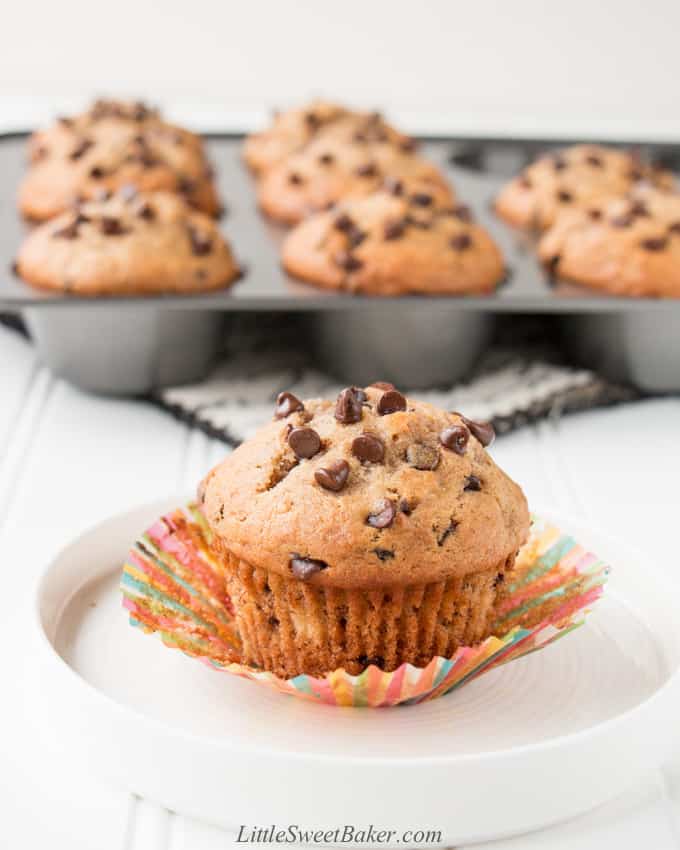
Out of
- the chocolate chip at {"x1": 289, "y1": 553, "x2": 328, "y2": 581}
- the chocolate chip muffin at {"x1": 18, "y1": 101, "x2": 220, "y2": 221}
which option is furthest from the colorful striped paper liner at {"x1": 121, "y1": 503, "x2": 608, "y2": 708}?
the chocolate chip muffin at {"x1": 18, "y1": 101, "x2": 220, "y2": 221}

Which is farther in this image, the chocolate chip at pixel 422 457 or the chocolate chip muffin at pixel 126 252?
the chocolate chip muffin at pixel 126 252

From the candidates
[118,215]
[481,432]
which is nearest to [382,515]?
[481,432]

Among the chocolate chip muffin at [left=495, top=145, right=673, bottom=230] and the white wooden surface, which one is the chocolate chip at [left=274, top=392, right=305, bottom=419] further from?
the chocolate chip muffin at [left=495, top=145, right=673, bottom=230]

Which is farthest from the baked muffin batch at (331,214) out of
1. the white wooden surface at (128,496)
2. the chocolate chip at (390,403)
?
the chocolate chip at (390,403)

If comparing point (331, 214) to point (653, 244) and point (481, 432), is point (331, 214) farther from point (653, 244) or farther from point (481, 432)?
point (481, 432)

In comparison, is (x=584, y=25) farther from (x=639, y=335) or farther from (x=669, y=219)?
(x=639, y=335)

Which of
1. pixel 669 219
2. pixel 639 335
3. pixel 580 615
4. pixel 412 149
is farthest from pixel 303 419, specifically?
pixel 412 149

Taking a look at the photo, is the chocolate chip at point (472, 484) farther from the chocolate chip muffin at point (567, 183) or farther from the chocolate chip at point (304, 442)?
the chocolate chip muffin at point (567, 183)
